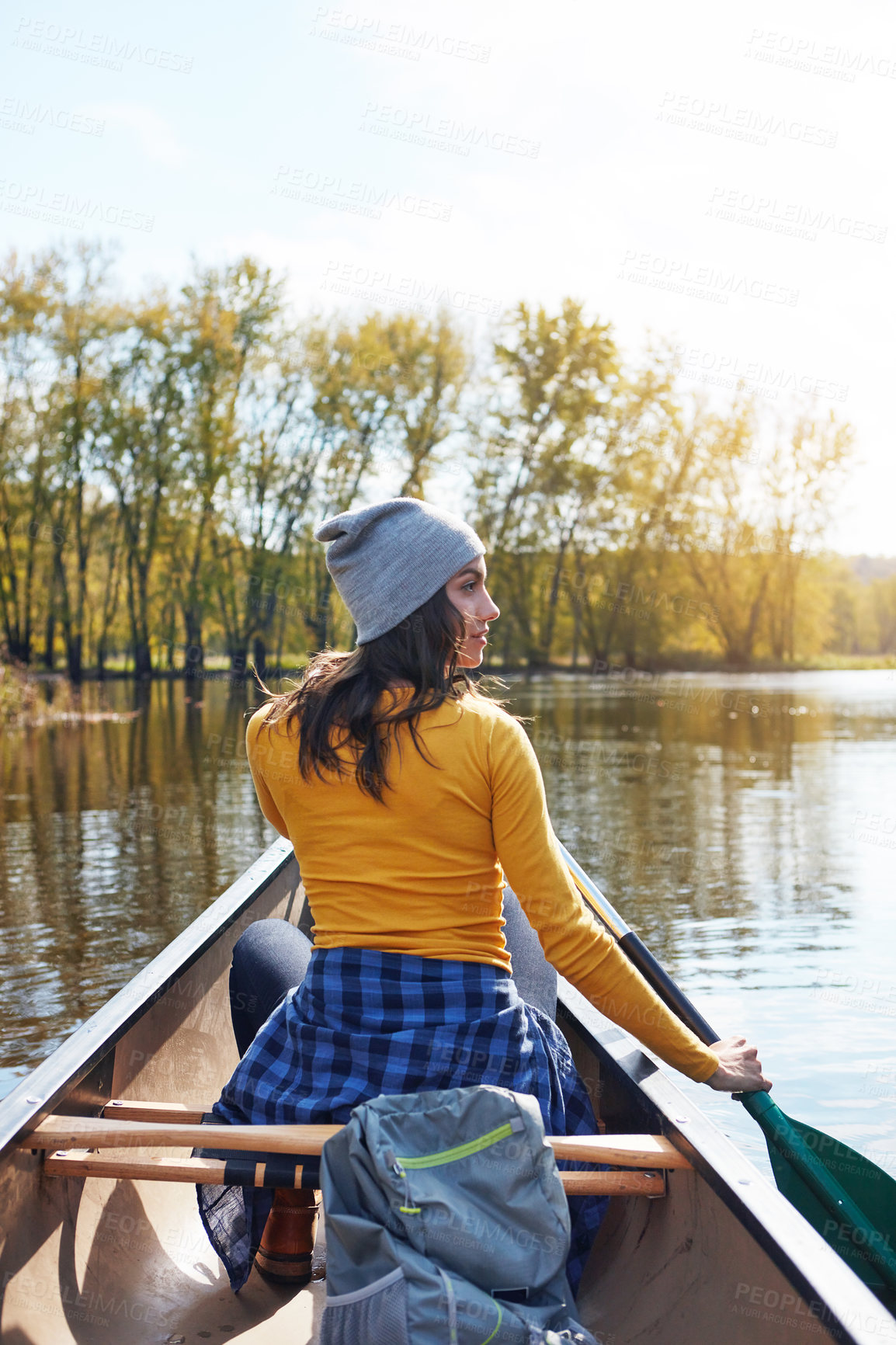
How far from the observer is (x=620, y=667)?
1465 inches

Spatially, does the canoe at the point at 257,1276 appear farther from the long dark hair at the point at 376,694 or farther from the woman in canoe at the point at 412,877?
the long dark hair at the point at 376,694

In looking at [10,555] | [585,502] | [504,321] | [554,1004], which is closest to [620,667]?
[585,502]

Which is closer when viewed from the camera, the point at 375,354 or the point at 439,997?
the point at 439,997

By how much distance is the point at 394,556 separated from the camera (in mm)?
1651

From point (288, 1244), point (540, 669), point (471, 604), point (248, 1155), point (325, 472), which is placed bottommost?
point (288, 1244)

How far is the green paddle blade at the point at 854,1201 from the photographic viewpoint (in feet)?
6.87

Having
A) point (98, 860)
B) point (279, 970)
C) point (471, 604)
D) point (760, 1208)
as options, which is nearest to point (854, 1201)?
point (760, 1208)

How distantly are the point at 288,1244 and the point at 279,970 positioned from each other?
47 centimetres

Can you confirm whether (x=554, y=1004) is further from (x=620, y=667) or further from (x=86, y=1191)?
(x=620, y=667)

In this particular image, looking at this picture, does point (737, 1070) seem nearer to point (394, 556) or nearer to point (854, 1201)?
point (854, 1201)

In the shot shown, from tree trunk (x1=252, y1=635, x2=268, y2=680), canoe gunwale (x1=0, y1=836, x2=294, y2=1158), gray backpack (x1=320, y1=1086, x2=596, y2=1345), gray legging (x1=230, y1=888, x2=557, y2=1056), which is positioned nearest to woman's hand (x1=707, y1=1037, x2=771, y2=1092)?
gray legging (x1=230, y1=888, x2=557, y2=1056)

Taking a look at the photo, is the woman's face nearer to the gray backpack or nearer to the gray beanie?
the gray beanie

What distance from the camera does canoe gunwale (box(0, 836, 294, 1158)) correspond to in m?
1.62

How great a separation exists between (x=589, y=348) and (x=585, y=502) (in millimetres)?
4729
